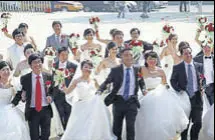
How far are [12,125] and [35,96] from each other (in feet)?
1.71

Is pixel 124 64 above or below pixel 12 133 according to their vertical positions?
above

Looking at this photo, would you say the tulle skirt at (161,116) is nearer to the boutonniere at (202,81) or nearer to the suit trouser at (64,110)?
the boutonniere at (202,81)

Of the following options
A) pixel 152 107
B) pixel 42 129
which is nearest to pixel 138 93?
pixel 152 107

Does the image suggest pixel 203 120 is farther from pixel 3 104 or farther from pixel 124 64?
pixel 3 104

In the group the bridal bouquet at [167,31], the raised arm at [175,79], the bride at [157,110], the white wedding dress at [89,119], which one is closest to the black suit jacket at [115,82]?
the white wedding dress at [89,119]

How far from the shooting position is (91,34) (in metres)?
9.65

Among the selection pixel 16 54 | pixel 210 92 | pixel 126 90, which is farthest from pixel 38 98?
pixel 210 92

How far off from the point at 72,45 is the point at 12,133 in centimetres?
336

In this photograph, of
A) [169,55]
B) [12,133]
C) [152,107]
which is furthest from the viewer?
[169,55]

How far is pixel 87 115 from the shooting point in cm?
690

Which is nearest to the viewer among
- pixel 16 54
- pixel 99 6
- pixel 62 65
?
pixel 62 65

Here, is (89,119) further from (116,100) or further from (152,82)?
(152,82)

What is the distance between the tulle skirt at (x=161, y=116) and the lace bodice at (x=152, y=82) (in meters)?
0.07

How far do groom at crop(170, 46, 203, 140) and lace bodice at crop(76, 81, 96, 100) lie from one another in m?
1.28
